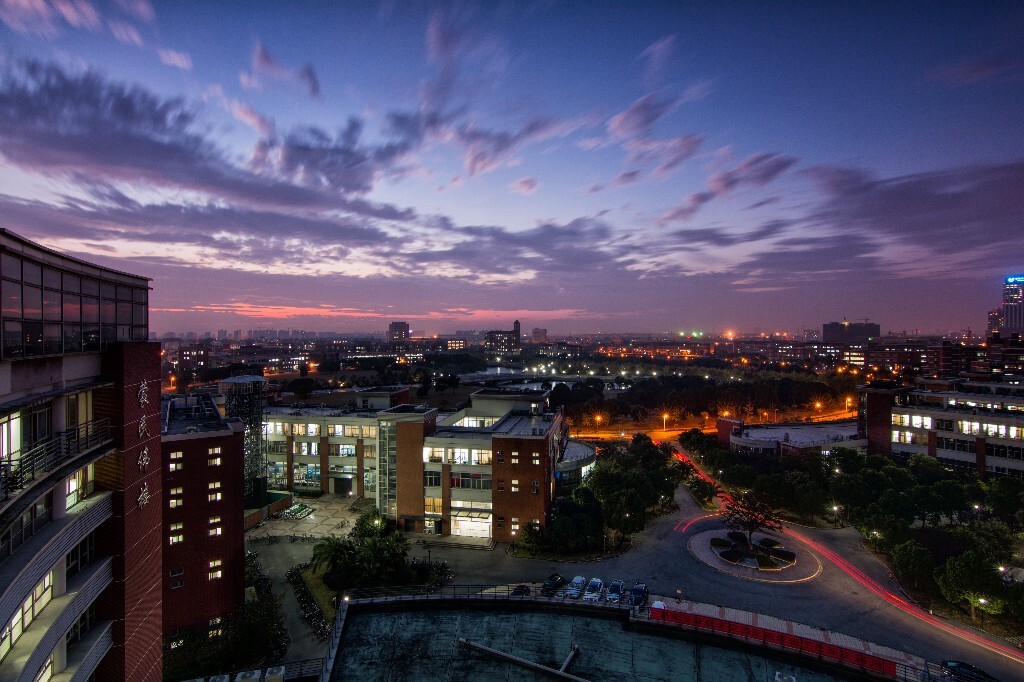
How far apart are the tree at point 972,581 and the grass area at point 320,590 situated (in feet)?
106

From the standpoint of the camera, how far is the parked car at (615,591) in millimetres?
28266

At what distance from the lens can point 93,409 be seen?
14047 millimetres

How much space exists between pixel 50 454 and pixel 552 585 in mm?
25400

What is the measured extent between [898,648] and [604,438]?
48579mm

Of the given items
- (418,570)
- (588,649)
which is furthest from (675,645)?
(418,570)

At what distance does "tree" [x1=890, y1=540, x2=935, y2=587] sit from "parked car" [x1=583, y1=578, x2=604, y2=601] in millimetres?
17221

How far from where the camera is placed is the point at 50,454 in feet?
37.7

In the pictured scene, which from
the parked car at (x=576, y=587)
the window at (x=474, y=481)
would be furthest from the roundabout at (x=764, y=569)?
the window at (x=474, y=481)

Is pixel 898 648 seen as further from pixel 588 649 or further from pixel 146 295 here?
pixel 146 295

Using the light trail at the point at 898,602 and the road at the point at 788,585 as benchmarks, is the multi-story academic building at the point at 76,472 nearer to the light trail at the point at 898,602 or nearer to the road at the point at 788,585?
the road at the point at 788,585

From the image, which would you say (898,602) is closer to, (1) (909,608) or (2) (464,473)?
(1) (909,608)

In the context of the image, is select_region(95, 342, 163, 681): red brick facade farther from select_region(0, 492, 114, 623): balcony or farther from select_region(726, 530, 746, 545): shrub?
select_region(726, 530, 746, 545): shrub

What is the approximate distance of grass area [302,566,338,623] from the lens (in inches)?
1118

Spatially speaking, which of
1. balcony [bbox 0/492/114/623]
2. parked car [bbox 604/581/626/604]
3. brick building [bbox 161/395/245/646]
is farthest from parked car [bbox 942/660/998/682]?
brick building [bbox 161/395/245/646]
